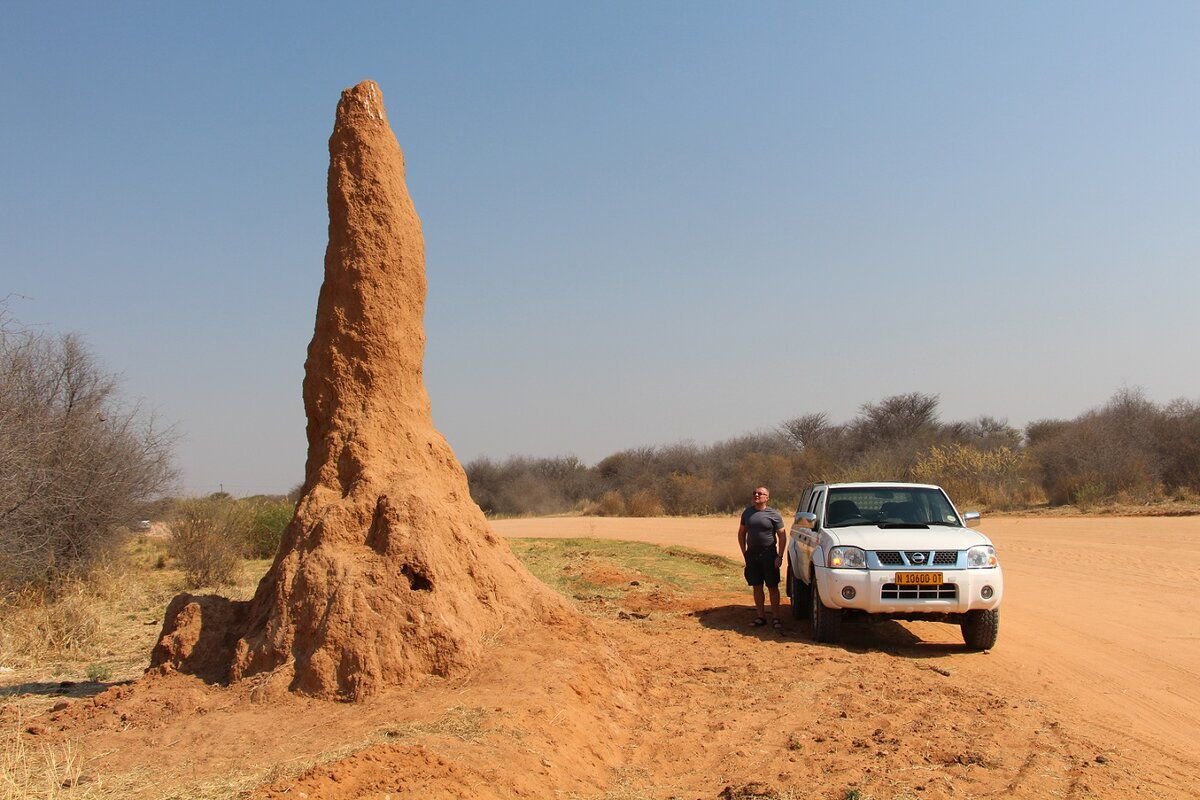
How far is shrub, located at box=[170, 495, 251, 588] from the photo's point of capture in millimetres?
15602

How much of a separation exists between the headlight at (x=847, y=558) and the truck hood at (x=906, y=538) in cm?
6

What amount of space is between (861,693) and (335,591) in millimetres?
4367

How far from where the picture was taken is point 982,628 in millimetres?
9430

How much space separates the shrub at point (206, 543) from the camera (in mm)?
15602

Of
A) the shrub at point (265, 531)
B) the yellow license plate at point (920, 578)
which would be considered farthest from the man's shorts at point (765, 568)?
the shrub at point (265, 531)

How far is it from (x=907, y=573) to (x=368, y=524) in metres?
5.30

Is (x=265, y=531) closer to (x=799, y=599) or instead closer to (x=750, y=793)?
(x=799, y=599)

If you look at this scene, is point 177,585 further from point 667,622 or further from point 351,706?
point 351,706

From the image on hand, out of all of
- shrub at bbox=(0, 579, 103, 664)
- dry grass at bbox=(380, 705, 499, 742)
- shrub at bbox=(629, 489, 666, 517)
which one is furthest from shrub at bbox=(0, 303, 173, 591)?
shrub at bbox=(629, 489, 666, 517)

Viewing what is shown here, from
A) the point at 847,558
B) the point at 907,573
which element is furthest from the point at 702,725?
the point at 907,573

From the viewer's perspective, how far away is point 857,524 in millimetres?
10500

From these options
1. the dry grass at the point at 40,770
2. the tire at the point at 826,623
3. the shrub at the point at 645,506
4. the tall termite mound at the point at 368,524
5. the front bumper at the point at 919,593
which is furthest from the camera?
the shrub at the point at 645,506

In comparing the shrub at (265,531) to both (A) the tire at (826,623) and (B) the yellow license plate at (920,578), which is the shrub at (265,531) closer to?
(A) the tire at (826,623)

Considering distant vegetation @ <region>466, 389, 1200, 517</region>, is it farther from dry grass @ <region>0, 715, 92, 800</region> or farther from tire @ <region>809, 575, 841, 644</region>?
dry grass @ <region>0, 715, 92, 800</region>
